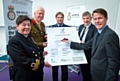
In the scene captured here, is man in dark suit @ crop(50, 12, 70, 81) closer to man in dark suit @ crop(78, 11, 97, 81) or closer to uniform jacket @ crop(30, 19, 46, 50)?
man in dark suit @ crop(78, 11, 97, 81)

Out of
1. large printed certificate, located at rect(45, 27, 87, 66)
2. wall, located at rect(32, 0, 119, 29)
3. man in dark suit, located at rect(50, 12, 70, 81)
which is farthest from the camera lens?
wall, located at rect(32, 0, 119, 29)

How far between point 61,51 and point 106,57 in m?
0.77

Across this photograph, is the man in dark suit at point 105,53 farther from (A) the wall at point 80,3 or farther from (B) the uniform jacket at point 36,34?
(A) the wall at point 80,3

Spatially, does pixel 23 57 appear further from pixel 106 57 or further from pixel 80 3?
pixel 80 3

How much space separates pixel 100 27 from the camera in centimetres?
131

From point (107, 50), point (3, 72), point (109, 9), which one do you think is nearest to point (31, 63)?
point (107, 50)

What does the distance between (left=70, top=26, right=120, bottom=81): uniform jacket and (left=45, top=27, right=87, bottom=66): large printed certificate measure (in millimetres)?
477

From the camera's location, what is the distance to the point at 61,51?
181cm

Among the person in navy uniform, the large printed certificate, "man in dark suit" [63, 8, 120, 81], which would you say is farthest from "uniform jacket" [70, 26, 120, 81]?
the person in navy uniform

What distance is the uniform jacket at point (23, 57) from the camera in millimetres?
1227

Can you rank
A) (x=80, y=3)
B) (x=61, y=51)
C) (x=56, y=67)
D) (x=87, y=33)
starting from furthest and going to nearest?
(x=80, y=3) < (x=56, y=67) < (x=87, y=33) < (x=61, y=51)

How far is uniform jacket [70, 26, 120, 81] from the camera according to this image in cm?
114

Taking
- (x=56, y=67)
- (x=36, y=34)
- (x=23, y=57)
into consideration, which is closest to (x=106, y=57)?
(x=23, y=57)

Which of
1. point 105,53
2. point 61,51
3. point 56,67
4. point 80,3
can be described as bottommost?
point 56,67
